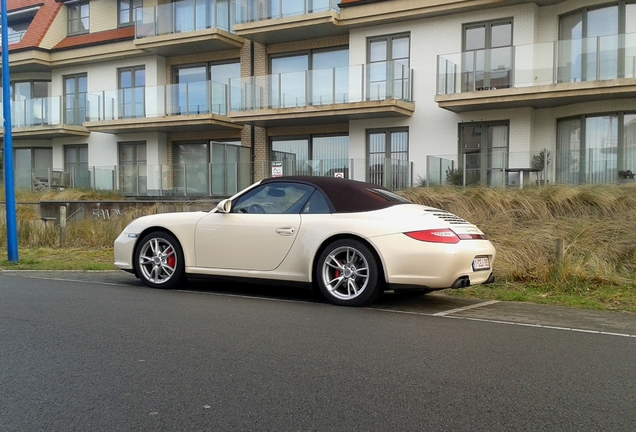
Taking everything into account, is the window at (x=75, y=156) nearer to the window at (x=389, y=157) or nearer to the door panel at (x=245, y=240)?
the window at (x=389, y=157)

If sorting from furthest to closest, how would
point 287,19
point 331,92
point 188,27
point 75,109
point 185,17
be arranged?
1. point 75,109
2. point 185,17
3. point 188,27
4. point 287,19
5. point 331,92

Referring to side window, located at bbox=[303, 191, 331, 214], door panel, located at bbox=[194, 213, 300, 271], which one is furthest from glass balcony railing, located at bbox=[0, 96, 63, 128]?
side window, located at bbox=[303, 191, 331, 214]

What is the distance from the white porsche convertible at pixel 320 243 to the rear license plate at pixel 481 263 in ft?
0.04

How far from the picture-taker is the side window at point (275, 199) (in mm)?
8148

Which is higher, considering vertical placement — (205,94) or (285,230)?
(205,94)

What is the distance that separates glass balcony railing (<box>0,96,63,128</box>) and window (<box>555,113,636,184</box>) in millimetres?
18948

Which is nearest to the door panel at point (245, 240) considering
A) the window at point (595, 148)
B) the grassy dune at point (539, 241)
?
the grassy dune at point (539, 241)

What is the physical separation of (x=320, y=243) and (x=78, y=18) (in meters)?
25.0

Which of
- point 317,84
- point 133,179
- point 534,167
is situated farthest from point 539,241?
point 133,179

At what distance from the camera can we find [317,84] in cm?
2066

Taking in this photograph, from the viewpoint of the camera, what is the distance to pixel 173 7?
23953mm

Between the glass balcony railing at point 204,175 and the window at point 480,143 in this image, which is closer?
the window at point 480,143

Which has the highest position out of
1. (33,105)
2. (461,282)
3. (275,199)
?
(33,105)

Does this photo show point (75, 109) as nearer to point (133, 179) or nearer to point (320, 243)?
point (133, 179)
